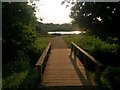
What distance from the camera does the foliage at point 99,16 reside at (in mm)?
17000

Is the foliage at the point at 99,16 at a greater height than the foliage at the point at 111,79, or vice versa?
the foliage at the point at 99,16

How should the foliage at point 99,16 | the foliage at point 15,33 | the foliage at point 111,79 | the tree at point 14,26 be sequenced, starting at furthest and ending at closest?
the foliage at point 99,16 < the tree at point 14,26 < the foliage at point 15,33 < the foliage at point 111,79

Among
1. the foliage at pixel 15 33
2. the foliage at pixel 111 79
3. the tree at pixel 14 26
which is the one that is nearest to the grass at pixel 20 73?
the foliage at pixel 15 33

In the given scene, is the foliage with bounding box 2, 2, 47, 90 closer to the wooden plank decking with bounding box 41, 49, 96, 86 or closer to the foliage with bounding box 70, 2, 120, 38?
the wooden plank decking with bounding box 41, 49, 96, 86

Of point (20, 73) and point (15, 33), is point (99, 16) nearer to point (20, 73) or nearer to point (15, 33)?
point (15, 33)

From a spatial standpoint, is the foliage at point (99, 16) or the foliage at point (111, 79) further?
the foliage at point (99, 16)

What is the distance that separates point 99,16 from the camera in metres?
17.5

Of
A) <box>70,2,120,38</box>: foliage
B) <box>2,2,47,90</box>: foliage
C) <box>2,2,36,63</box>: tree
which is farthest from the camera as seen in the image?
<box>70,2,120,38</box>: foliage

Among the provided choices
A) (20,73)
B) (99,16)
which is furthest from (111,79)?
(99,16)

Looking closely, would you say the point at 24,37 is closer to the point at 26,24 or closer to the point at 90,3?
the point at 26,24

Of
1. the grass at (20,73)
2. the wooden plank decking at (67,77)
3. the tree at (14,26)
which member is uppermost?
the tree at (14,26)

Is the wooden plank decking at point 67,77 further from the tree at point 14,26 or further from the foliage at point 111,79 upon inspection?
the tree at point 14,26

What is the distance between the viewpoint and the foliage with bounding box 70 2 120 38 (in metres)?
17.0

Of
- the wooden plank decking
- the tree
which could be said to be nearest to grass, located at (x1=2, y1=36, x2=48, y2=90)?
the wooden plank decking
